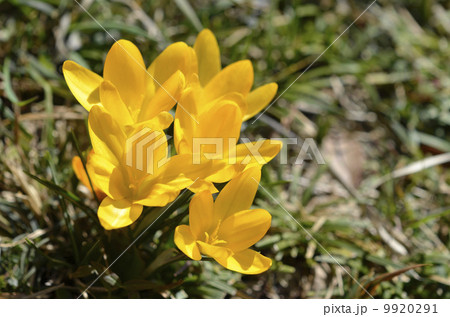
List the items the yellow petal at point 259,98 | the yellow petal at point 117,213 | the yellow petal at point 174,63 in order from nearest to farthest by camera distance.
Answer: the yellow petal at point 117,213, the yellow petal at point 174,63, the yellow petal at point 259,98

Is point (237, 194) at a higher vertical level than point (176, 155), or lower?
lower

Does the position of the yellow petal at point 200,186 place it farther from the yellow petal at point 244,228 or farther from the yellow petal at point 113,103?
the yellow petal at point 113,103

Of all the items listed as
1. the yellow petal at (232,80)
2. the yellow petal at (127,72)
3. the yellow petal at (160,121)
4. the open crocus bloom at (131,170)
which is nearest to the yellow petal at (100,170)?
the open crocus bloom at (131,170)

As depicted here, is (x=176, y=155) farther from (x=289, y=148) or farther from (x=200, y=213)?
(x=289, y=148)

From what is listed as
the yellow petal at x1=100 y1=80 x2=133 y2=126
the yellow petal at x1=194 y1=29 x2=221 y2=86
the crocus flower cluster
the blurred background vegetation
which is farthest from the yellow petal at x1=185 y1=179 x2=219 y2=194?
the yellow petal at x1=194 y1=29 x2=221 y2=86

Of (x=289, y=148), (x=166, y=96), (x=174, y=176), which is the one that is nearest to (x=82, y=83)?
(x=166, y=96)

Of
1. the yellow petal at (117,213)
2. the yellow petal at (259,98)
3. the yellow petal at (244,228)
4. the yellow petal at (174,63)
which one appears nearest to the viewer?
the yellow petal at (117,213)

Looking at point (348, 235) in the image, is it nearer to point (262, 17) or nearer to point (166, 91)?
point (166, 91)
